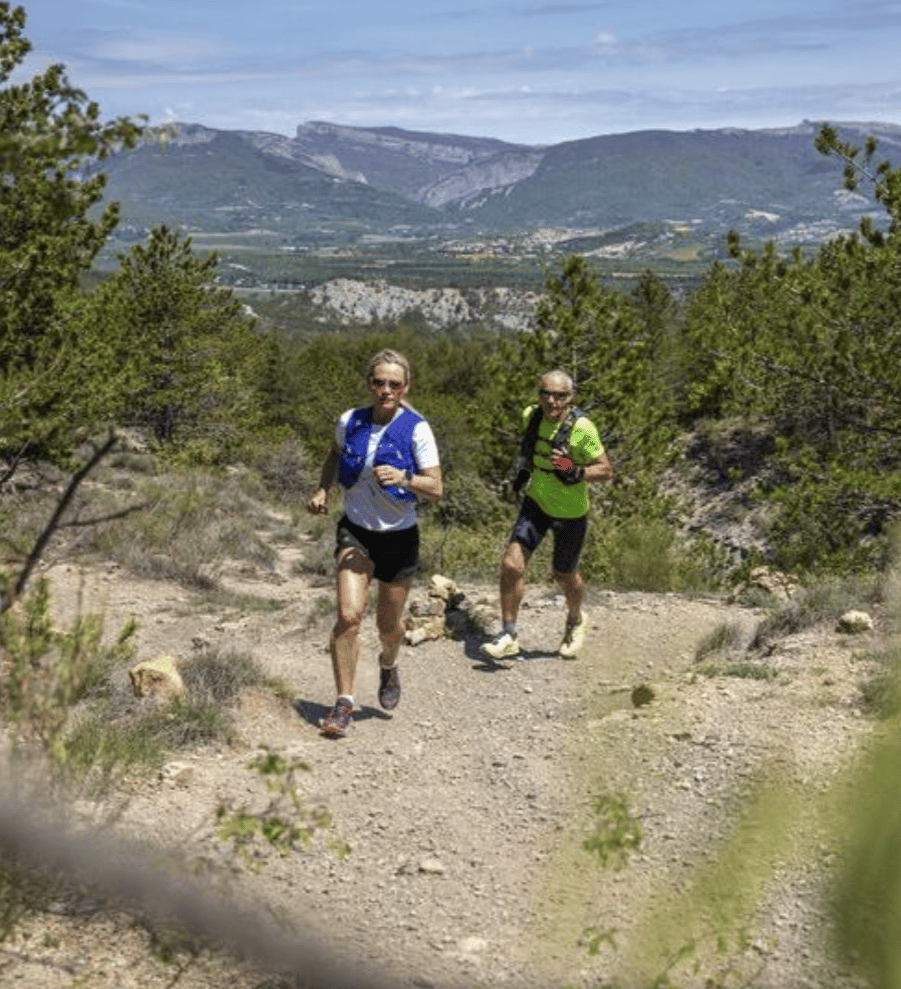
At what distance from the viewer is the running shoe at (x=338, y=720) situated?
221 inches

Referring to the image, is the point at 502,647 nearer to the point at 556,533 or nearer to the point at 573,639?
the point at 573,639

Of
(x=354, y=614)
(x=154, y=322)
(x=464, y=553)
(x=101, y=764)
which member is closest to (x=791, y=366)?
(x=464, y=553)

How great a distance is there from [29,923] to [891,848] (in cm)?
288

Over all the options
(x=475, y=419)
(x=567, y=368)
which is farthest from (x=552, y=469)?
(x=567, y=368)

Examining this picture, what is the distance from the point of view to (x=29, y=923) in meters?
2.86

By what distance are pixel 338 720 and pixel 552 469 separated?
222 cm

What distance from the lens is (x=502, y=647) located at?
23.6 feet

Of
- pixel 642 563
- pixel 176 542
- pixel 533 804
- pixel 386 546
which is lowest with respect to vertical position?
pixel 176 542

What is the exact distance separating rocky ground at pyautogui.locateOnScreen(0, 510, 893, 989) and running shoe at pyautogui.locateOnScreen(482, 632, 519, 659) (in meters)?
0.11

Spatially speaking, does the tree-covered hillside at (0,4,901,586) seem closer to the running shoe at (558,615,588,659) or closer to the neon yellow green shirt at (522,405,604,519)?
the neon yellow green shirt at (522,405,604,519)

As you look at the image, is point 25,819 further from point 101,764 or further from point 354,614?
point 354,614

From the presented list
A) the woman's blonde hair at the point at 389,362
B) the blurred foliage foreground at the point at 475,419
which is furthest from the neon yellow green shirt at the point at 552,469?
the blurred foliage foreground at the point at 475,419

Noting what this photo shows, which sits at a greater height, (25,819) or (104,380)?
(25,819)

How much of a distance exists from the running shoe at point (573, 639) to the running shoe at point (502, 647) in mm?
350
